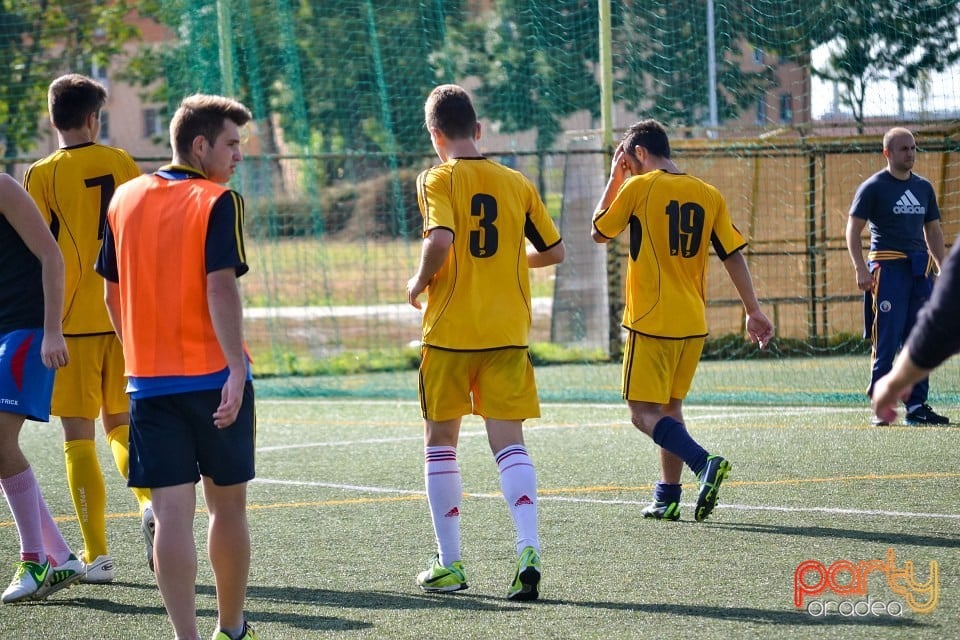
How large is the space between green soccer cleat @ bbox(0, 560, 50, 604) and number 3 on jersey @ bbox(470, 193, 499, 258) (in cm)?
214

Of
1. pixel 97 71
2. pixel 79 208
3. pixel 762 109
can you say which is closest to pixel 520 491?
pixel 79 208

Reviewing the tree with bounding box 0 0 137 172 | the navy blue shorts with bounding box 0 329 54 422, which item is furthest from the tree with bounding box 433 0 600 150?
the navy blue shorts with bounding box 0 329 54 422

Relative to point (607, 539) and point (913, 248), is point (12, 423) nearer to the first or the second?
point (607, 539)

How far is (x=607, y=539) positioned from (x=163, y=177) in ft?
9.44

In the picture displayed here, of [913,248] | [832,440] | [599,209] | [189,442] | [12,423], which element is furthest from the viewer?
[913,248]

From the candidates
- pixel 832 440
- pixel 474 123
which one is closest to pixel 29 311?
pixel 474 123

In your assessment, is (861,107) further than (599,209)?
Yes

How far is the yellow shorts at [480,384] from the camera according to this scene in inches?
211

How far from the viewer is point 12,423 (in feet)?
17.3

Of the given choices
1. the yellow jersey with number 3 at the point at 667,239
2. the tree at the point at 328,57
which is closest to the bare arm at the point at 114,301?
the yellow jersey with number 3 at the point at 667,239

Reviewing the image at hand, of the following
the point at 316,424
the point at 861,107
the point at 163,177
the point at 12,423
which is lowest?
the point at 316,424

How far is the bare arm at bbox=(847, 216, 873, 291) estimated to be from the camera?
9766mm

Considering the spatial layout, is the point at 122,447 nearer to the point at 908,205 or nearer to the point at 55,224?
the point at 55,224

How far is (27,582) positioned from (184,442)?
159 centimetres
